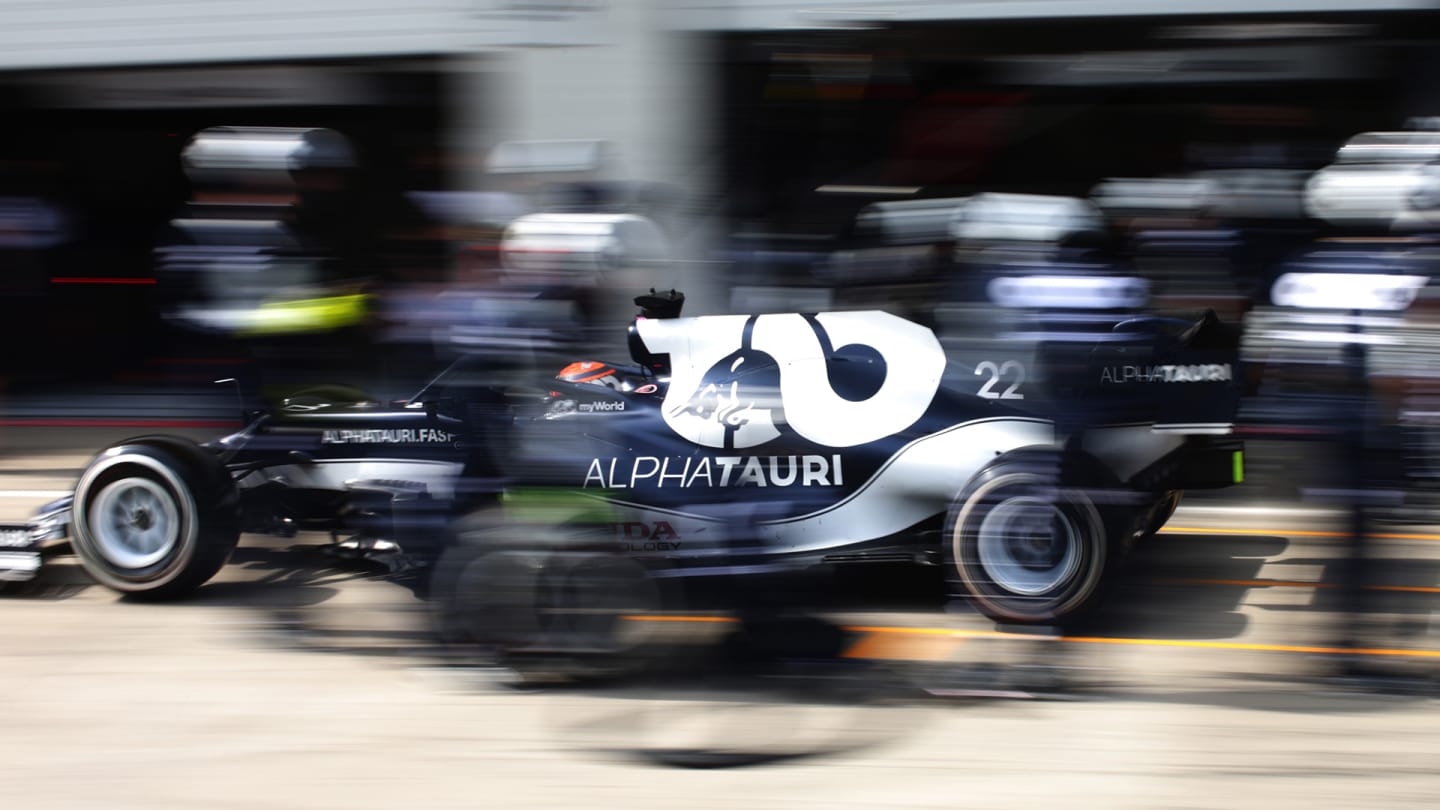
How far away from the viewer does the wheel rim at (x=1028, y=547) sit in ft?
15.2

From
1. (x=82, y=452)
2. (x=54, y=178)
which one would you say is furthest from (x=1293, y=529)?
(x=54, y=178)

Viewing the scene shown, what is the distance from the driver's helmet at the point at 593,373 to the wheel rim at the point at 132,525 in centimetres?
161

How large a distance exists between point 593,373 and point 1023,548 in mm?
1831

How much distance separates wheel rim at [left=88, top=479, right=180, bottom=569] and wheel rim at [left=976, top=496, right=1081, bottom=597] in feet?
10.0

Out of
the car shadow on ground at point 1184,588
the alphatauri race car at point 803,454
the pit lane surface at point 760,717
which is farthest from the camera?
the car shadow on ground at point 1184,588

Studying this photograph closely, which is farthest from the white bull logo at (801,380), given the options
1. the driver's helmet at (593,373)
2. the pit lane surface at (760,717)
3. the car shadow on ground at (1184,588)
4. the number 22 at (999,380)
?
the car shadow on ground at (1184,588)

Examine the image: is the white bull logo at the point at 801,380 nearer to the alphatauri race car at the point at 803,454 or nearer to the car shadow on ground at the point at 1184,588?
the alphatauri race car at the point at 803,454

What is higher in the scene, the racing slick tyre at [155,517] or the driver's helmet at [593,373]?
the driver's helmet at [593,373]

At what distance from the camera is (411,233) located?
6074 mm

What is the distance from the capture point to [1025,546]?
4.69m

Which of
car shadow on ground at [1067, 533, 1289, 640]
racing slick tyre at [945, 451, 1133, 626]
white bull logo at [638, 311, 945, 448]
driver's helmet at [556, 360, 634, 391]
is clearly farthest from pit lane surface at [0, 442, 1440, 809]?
driver's helmet at [556, 360, 634, 391]

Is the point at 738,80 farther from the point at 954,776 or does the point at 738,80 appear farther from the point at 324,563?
the point at 954,776

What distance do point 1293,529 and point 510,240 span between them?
4067mm

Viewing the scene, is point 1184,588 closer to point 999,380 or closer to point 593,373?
point 999,380
